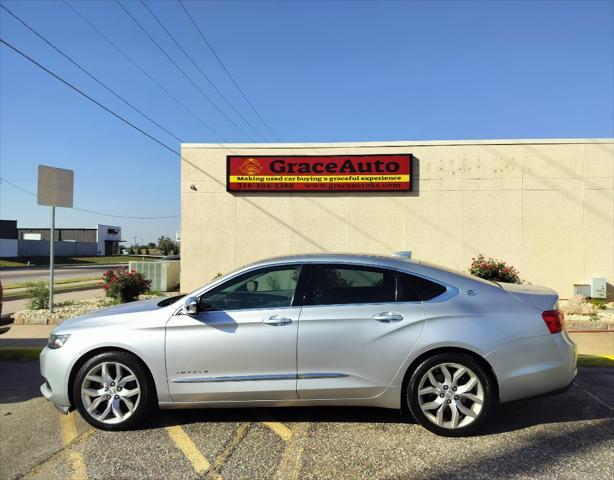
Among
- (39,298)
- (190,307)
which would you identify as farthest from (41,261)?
(190,307)

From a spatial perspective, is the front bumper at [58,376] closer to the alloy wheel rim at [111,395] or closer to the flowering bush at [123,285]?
the alloy wheel rim at [111,395]

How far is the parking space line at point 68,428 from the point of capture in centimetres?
400

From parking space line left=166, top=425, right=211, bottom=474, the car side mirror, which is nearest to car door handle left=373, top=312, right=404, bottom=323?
the car side mirror

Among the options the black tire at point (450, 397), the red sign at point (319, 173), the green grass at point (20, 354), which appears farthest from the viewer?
the red sign at point (319, 173)

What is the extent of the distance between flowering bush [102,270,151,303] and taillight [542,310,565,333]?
9.54m

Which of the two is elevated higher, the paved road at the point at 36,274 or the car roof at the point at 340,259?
the car roof at the point at 340,259

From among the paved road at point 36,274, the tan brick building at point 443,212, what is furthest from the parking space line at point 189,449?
the paved road at point 36,274

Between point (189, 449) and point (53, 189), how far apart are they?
8.79 metres

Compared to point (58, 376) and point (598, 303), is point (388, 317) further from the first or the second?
point (598, 303)

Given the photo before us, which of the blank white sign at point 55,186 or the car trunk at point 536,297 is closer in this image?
the car trunk at point 536,297

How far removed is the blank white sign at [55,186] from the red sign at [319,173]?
4072mm

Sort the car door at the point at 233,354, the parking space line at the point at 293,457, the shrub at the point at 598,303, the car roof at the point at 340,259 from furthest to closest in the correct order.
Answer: the shrub at the point at 598,303 → the car roof at the point at 340,259 → the car door at the point at 233,354 → the parking space line at the point at 293,457

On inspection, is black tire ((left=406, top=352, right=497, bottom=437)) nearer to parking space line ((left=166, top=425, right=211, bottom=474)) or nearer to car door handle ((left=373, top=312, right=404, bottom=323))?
car door handle ((left=373, top=312, right=404, bottom=323))

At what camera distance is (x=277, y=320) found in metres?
3.98
